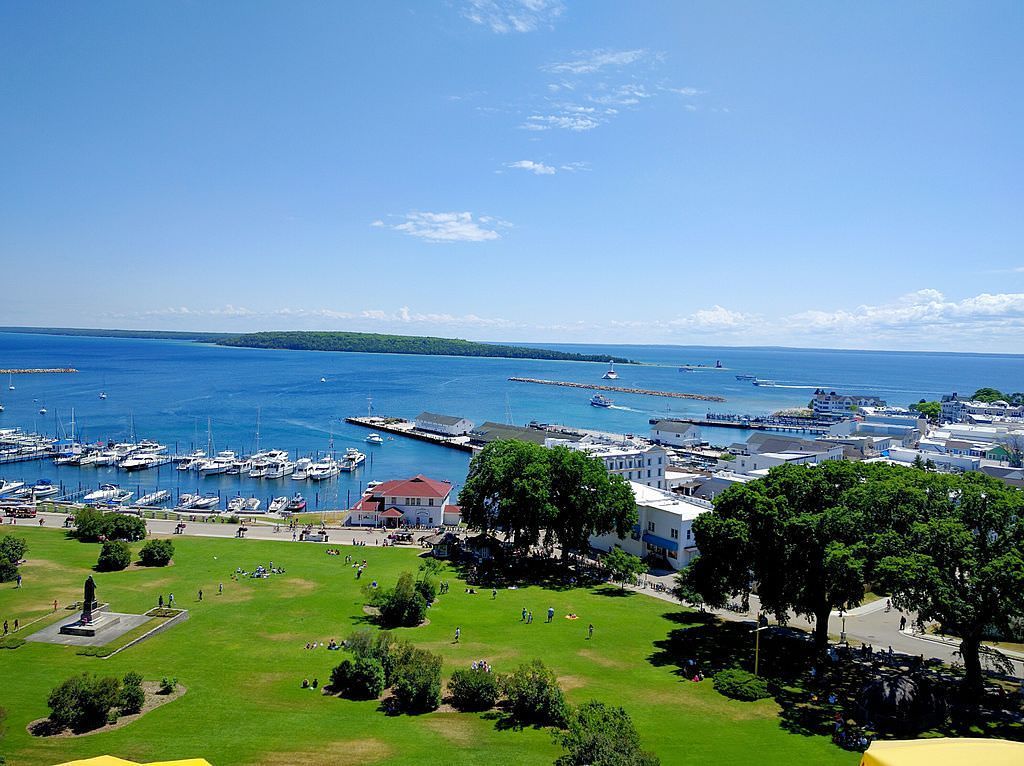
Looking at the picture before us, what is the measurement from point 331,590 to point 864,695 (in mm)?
29139

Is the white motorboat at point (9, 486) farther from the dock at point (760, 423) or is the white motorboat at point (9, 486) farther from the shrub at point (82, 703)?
the dock at point (760, 423)

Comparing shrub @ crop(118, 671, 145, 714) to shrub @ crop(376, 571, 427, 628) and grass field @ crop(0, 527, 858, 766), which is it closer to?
grass field @ crop(0, 527, 858, 766)

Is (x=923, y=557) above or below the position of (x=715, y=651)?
above

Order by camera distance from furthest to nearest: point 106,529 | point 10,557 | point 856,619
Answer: point 106,529 → point 10,557 → point 856,619

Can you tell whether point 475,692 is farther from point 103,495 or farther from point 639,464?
point 103,495

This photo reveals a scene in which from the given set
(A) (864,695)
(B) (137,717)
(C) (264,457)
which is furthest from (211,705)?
(C) (264,457)

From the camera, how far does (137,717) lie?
2298 centimetres

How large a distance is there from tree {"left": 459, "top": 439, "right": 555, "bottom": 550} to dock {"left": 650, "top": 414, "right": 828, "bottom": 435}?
93789 mm

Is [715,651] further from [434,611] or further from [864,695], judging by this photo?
[434,611]

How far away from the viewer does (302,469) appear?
3447 inches

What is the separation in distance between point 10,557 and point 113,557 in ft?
18.1

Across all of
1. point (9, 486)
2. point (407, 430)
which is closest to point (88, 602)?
point (9, 486)

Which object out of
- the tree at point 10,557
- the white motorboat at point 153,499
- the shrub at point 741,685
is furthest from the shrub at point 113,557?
the shrub at point 741,685

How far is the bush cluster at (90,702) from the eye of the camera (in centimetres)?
2194
